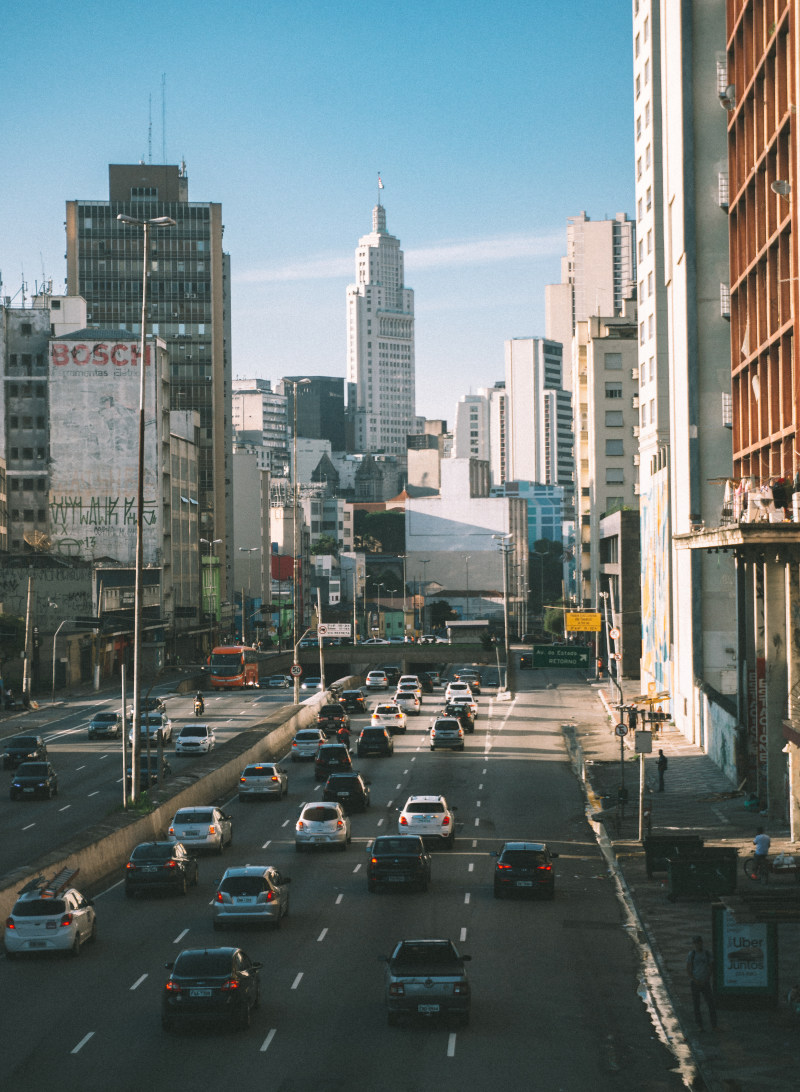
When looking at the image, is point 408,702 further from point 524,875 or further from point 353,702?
point 524,875

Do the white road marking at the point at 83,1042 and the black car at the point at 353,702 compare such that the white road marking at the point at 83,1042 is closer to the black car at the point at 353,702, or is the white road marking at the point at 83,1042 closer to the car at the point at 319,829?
the car at the point at 319,829

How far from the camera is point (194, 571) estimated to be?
156625 millimetres

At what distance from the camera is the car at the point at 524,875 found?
3494 centimetres

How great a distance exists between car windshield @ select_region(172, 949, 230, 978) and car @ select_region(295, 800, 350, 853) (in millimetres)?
18868

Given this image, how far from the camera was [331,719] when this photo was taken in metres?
78.0

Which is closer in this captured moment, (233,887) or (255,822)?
(233,887)

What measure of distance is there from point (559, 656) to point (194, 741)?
26157 millimetres

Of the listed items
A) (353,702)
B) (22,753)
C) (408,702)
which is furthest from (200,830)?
(353,702)

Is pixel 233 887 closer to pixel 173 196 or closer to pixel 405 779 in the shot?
pixel 405 779

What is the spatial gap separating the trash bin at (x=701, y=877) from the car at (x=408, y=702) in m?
56.9

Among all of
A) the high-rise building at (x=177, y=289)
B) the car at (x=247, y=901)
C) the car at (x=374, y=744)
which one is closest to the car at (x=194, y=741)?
the car at (x=374, y=744)

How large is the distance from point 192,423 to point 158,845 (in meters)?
134

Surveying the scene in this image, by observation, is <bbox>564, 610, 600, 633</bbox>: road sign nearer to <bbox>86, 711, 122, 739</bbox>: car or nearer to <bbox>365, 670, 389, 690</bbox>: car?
<bbox>365, 670, 389, 690</bbox>: car

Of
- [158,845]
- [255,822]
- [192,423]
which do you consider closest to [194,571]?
[192,423]
